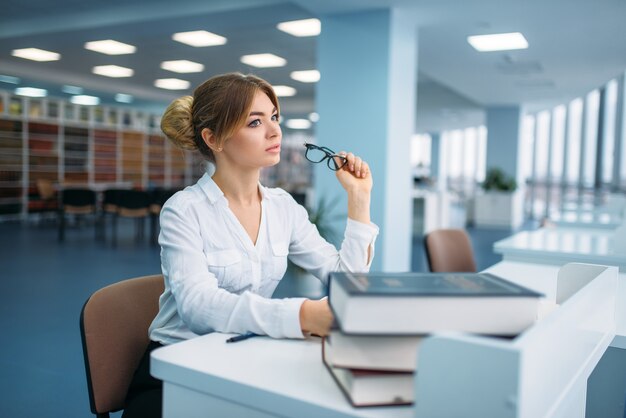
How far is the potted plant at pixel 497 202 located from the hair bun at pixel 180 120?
11976mm

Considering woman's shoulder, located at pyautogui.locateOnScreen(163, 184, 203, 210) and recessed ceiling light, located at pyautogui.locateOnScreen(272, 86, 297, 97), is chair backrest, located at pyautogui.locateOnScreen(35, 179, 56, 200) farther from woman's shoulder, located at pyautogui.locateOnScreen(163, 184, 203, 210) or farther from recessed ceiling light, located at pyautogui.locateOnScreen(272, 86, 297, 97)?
woman's shoulder, located at pyautogui.locateOnScreen(163, 184, 203, 210)

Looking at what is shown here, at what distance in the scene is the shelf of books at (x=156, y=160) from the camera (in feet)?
48.4

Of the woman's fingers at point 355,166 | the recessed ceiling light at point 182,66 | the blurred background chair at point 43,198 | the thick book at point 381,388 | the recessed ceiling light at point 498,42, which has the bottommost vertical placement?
the blurred background chair at point 43,198

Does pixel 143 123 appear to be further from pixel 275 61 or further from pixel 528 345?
pixel 528 345

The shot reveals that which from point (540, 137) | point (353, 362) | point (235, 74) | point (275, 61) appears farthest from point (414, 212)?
point (353, 362)

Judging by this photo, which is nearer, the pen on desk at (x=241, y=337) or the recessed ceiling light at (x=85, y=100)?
the pen on desk at (x=241, y=337)

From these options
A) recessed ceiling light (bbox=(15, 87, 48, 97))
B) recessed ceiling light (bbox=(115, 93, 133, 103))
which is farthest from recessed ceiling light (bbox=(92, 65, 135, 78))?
recessed ceiling light (bbox=(15, 87, 48, 97))

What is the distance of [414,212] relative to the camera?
400 inches

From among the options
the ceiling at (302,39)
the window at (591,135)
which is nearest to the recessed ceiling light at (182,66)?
the ceiling at (302,39)

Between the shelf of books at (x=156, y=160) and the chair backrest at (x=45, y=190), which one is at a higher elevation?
the shelf of books at (x=156, y=160)

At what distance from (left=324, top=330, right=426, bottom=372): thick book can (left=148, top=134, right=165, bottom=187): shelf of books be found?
14437 mm

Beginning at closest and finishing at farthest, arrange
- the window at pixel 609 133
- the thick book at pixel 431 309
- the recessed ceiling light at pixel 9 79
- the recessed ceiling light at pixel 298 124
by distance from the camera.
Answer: the thick book at pixel 431 309 → the recessed ceiling light at pixel 9 79 → the window at pixel 609 133 → the recessed ceiling light at pixel 298 124

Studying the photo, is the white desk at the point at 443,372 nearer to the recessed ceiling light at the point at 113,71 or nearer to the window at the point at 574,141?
the recessed ceiling light at the point at 113,71

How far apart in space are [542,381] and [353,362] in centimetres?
27
